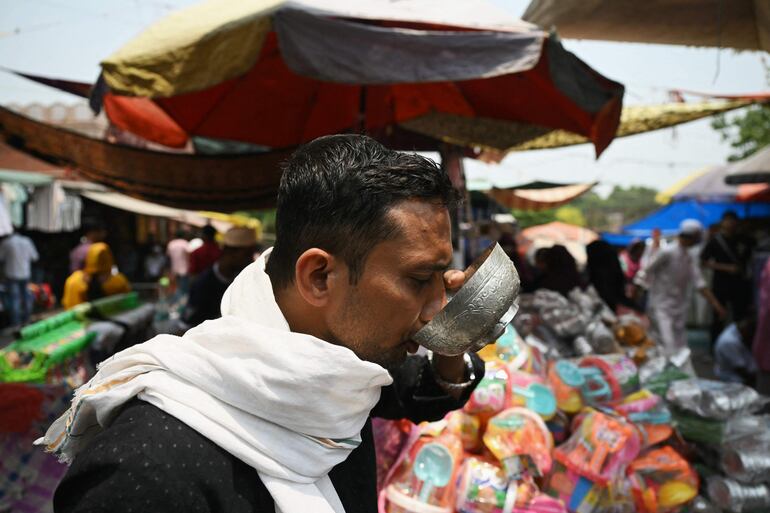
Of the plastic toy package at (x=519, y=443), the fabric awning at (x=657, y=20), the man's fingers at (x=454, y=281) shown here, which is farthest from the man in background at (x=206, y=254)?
the man's fingers at (x=454, y=281)

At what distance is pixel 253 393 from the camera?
35.0 inches

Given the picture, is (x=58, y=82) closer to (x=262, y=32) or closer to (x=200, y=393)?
(x=262, y=32)

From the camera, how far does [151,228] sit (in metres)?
17.3

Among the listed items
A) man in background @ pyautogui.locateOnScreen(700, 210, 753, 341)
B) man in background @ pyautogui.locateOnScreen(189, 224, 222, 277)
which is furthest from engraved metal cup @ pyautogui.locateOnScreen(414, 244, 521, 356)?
man in background @ pyautogui.locateOnScreen(700, 210, 753, 341)

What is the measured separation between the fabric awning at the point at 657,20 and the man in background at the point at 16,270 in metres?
9.42

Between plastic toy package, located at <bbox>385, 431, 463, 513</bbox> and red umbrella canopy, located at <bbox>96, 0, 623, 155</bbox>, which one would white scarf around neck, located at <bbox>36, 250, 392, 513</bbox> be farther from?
red umbrella canopy, located at <bbox>96, 0, 623, 155</bbox>

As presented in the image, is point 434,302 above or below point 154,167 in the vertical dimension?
above

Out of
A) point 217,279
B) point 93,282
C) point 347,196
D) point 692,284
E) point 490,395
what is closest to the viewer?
point 347,196

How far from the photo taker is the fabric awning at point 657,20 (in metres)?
3.26

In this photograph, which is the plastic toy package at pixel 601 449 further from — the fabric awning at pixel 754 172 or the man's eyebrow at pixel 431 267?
the fabric awning at pixel 754 172

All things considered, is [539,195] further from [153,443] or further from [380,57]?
[153,443]

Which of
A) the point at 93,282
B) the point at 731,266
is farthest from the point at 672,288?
the point at 93,282

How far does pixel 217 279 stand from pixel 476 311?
3.40m

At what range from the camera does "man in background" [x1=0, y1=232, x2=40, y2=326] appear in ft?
31.6
